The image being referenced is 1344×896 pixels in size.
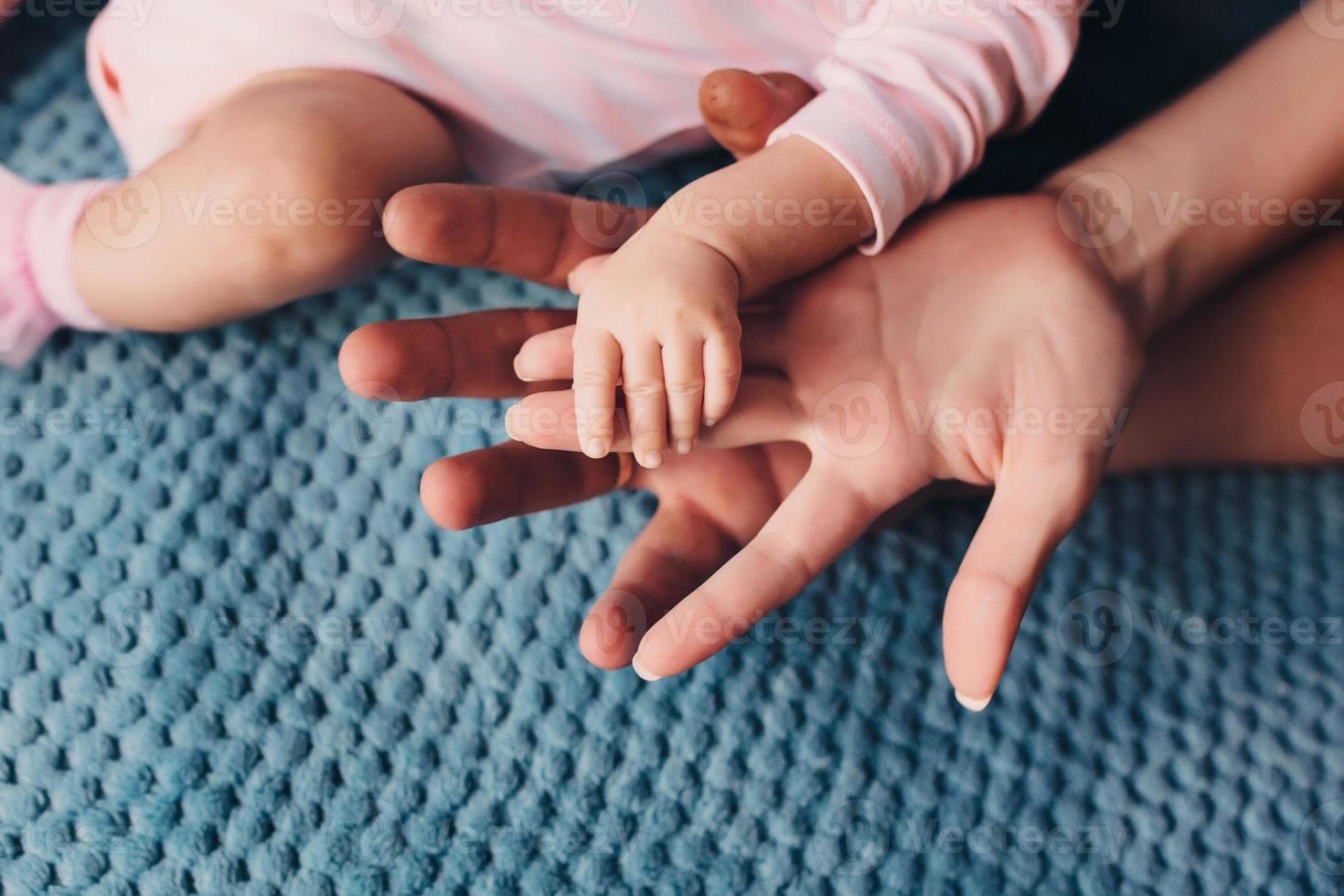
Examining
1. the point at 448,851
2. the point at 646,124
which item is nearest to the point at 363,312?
the point at 646,124

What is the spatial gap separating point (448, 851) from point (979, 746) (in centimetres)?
31

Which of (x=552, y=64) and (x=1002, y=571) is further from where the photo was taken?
(x=552, y=64)

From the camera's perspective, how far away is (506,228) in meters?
0.55

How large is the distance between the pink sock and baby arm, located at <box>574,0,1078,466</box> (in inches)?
13.9

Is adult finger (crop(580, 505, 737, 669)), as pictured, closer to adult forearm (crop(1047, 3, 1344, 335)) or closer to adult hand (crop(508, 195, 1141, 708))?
adult hand (crop(508, 195, 1141, 708))

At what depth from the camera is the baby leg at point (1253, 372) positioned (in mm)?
652

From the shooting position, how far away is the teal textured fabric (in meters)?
0.57

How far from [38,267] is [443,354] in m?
0.29

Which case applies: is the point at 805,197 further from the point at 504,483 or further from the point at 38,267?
the point at 38,267

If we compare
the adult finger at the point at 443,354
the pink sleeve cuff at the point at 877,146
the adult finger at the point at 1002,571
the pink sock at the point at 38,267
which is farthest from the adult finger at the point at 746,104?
the pink sock at the point at 38,267

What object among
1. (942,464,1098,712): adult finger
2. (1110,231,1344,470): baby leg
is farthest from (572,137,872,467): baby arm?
(1110,231,1344,470): baby leg

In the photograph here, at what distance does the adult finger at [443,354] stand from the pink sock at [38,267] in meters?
0.24

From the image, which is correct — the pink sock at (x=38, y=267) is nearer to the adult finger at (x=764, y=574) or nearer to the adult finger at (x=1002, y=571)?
the adult finger at (x=764, y=574)

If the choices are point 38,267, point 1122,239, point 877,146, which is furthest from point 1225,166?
point 38,267
